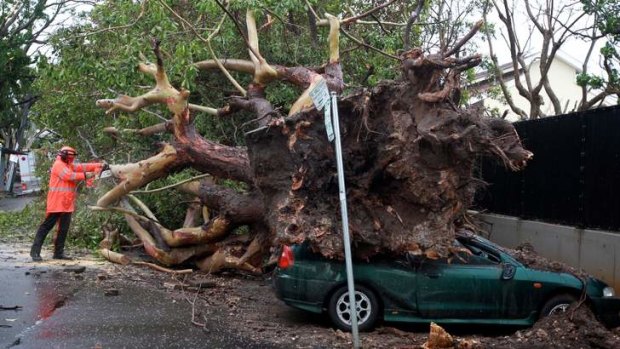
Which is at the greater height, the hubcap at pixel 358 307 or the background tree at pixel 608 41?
the background tree at pixel 608 41

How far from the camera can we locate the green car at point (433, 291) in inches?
300

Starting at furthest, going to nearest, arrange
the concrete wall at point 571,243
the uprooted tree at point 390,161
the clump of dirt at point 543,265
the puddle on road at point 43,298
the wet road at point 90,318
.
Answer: the concrete wall at point 571,243, the clump of dirt at point 543,265, the uprooted tree at point 390,161, the puddle on road at point 43,298, the wet road at point 90,318

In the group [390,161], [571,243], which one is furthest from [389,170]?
[571,243]

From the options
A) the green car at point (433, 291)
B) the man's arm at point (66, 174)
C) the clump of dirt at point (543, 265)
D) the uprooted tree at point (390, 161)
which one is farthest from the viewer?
the man's arm at point (66, 174)

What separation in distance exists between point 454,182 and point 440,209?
0.35 m

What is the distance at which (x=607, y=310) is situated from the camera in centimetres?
779

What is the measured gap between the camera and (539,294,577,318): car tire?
→ 7.68 metres

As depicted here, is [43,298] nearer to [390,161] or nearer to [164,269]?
[164,269]

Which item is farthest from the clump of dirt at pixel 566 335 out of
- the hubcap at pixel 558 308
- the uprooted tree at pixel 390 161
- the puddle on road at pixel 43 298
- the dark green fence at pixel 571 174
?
the puddle on road at pixel 43 298

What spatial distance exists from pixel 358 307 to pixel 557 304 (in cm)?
230

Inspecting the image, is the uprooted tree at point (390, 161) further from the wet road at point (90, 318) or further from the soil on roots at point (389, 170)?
the wet road at point (90, 318)

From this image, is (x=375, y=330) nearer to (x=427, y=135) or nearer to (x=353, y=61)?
(x=427, y=135)

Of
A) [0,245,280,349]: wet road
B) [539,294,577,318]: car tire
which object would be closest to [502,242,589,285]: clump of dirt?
[539,294,577,318]: car tire

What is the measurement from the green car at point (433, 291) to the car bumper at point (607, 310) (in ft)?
0.03
